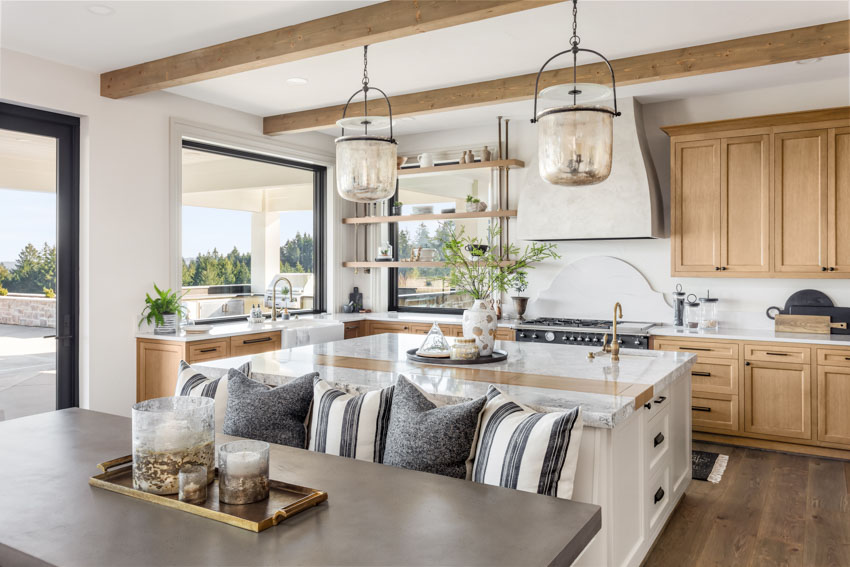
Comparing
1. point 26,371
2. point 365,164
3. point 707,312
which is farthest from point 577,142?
point 26,371

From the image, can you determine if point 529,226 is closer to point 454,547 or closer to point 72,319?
point 72,319

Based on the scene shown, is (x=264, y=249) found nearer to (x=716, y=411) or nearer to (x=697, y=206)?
(x=697, y=206)

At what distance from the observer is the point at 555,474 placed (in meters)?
1.90

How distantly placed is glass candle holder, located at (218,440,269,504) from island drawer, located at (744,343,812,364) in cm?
408

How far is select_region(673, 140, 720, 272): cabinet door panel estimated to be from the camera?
15.5 feet

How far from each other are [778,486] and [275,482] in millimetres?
3484

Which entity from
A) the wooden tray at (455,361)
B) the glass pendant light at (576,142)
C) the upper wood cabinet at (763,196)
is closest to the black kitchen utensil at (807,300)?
the upper wood cabinet at (763,196)

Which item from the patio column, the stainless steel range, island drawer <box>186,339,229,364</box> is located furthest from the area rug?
the patio column

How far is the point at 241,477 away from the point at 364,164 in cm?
163

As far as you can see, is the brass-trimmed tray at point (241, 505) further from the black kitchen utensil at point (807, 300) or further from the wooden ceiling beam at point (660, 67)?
the black kitchen utensil at point (807, 300)

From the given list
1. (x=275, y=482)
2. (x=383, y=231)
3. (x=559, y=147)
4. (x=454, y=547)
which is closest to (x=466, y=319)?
(x=559, y=147)

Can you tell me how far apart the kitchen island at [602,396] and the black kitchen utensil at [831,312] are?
6.13 feet

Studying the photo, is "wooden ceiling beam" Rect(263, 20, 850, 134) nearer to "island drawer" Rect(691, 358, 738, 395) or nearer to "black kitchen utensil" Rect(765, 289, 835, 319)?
"black kitchen utensil" Rect(765, 289, 835, 319)

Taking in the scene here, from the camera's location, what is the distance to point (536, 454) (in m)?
1.89
